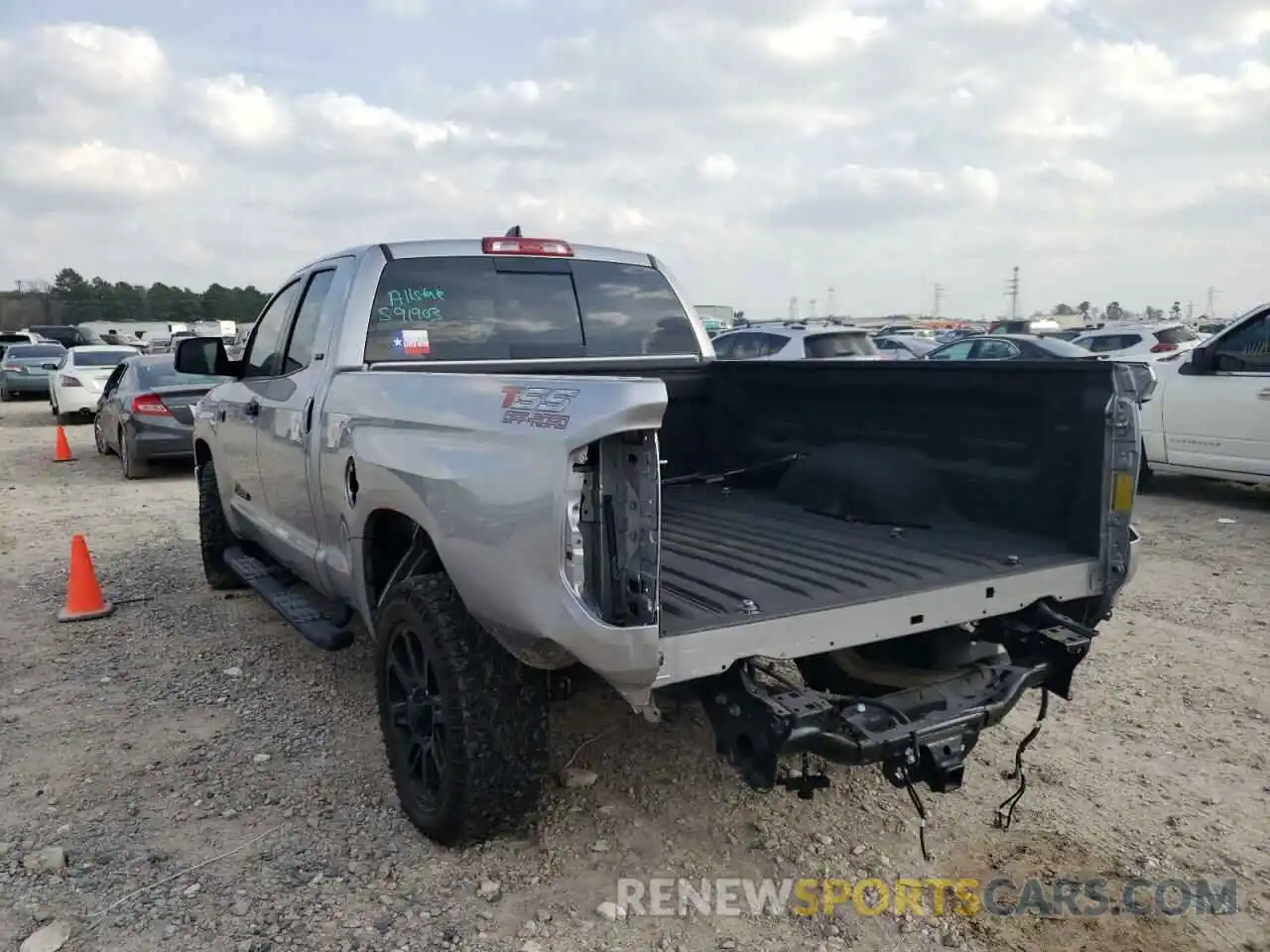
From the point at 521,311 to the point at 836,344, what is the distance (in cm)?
1008

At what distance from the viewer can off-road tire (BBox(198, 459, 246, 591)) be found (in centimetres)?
642

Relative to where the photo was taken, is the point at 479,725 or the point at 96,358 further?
the point at 96,358

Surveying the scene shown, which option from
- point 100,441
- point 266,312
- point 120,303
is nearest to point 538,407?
point 266,312

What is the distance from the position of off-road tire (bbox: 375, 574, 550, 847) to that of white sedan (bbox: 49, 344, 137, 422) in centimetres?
1677

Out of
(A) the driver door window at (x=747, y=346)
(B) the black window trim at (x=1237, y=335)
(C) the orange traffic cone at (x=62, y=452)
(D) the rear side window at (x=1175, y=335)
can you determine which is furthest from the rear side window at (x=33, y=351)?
(B) the black window trim at (x=1237, y=335)

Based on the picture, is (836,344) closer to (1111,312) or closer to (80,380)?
(80,380)

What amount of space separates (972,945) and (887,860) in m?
0.47

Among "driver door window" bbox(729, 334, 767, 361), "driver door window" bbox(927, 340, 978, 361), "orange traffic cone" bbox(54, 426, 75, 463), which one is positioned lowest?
"orange traffic cone" bbox(54, 426, 75, 463)

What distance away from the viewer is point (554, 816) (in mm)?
3518

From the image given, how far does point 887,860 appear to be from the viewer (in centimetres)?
325

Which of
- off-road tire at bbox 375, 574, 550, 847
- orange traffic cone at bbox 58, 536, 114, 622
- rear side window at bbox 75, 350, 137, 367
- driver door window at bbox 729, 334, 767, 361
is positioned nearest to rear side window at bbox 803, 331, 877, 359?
driver door window at bbox 729, 334, 767, 361

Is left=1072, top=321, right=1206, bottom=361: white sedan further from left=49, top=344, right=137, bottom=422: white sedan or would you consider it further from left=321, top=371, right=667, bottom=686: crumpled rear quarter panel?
left=49, top=344, right=137, bottom=422: white sedan

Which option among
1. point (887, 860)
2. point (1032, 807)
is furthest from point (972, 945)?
point (1032, 807)

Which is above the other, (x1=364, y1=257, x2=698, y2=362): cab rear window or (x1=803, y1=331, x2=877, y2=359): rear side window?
(x1=364, y1=257, x2=698, y2=362): cab rear window
